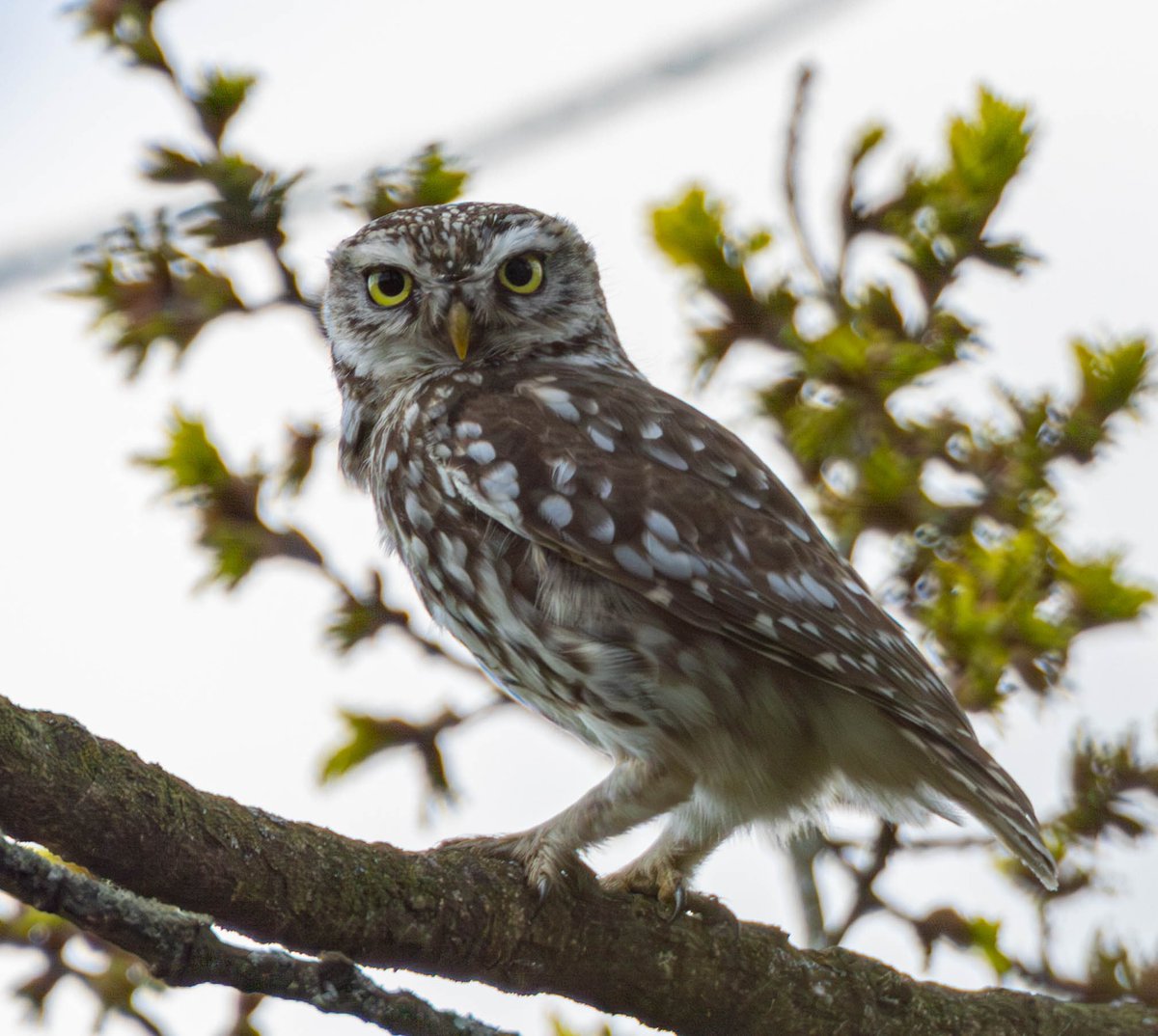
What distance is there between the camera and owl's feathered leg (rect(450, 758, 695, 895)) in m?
2.65

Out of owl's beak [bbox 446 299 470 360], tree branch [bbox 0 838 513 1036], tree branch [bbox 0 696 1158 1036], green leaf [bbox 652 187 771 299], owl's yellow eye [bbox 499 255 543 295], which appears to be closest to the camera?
tree branch [bbox 0 838 513 1036]

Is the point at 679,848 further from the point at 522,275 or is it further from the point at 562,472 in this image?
the point at 522,275

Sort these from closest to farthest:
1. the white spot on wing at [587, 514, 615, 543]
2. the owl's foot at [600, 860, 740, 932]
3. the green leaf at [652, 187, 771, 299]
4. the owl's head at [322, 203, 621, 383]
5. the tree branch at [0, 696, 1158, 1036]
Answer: the tree branch at [0, 696, 1158, 1036], the owl's foot at [600, 860, 740, 932], the white spot on wing at [587, 514, 615, 543], the green leaf at [652, 187, 771, 299], the owl's head at [322, 203, 621, 383]

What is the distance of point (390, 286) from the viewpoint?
12.6ft

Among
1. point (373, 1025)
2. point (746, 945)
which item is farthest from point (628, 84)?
point (746, 945)

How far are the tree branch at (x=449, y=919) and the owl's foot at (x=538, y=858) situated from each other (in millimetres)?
23

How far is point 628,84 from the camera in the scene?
129 cm

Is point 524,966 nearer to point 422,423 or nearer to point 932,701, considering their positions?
point 932,701

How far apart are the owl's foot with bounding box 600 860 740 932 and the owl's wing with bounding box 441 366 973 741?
0.48 meters

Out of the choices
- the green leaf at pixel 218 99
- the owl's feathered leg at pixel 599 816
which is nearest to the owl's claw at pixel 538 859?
the owl's feathered leg at pixel 599 816

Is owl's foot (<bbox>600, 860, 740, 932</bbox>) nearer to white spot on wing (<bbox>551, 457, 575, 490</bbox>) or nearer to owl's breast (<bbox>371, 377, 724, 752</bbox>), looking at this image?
owl's breast (<bbox>371, 377, 724, 752</bbox>)

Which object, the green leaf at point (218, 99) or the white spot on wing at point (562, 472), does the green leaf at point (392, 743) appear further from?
the green leaf at point (218, 99)

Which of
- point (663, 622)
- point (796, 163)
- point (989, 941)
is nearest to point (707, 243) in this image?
point (796, 163)

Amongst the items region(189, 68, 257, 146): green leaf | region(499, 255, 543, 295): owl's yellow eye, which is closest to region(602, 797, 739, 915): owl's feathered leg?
region(499, 255, 543, 295): owl's yellow eye
